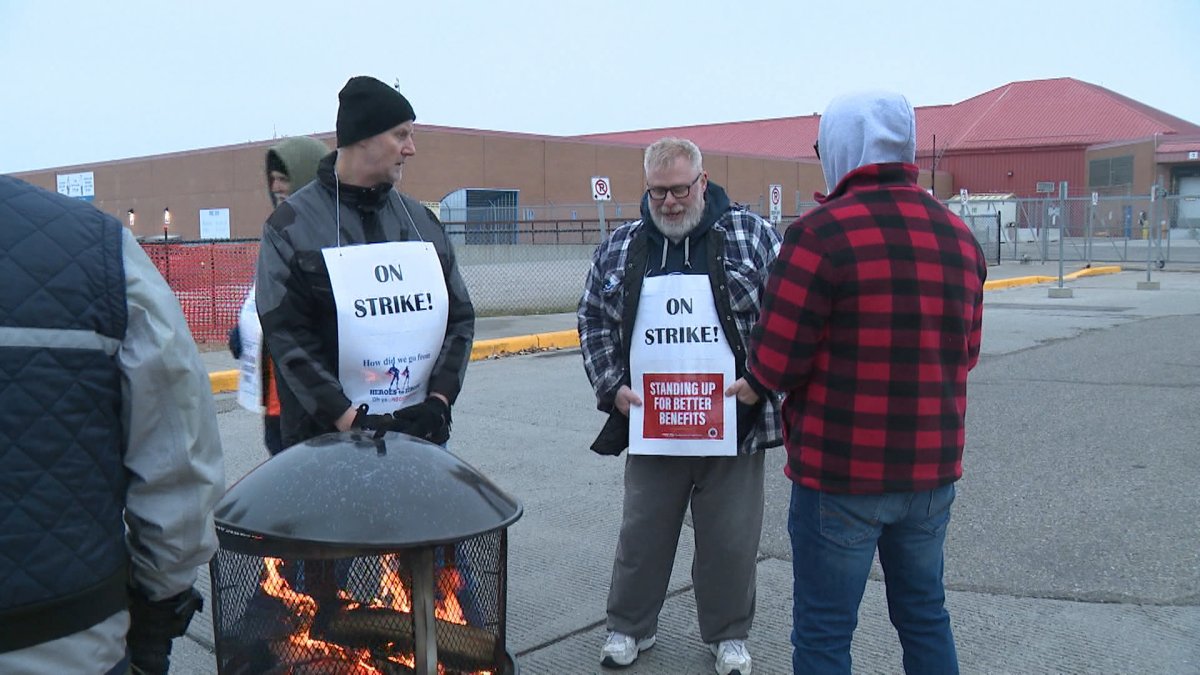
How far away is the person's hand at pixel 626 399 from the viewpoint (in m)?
3.68

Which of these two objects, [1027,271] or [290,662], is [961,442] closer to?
[290,662]

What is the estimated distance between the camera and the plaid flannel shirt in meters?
3.63

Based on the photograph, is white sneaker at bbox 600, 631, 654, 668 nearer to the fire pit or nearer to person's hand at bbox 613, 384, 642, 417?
person's hand at bbox 613, 384, 642, 417

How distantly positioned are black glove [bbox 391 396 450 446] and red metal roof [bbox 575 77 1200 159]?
51673mm

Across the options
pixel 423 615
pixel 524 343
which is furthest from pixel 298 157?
pixel 524 343

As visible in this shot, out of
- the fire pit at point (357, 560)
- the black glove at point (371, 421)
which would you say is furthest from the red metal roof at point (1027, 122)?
the fire pit at point (357, 560)

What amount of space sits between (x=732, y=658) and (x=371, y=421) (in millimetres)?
1583

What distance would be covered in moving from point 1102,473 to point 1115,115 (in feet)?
190

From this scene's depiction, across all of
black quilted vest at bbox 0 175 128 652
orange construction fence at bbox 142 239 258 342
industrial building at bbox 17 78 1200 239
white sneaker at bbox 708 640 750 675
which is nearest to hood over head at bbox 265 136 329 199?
black quilted vest at bbox 0 175 128 652

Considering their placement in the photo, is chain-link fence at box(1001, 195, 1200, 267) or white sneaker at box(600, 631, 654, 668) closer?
white sneaker at box(600, 631, 654, 668)

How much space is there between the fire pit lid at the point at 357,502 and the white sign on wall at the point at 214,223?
39.9m

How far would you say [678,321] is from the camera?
364 cm

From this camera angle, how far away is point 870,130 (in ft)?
9.16

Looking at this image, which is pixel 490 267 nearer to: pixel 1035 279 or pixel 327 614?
pixel 1035 279
